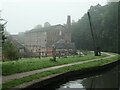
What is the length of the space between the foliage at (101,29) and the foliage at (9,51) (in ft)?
150

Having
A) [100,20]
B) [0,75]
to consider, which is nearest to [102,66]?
[0,75]

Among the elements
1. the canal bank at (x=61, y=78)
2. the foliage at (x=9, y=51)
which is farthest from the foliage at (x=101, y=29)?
the foliage at (x=9, y=51)

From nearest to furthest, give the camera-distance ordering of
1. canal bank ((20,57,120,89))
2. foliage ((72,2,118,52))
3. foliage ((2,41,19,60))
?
canal bank ((20,57,120,89))
foliage ((2,41,19,60))
foliage ((72,2,118,52))

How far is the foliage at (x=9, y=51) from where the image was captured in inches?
926

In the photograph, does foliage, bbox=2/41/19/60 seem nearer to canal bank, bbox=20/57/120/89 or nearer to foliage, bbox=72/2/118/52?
canal bank, bbox=20/57/120/89

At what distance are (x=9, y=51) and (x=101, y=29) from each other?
51.7 meters

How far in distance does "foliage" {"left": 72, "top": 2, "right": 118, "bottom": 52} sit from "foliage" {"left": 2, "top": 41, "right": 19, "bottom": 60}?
4586cm

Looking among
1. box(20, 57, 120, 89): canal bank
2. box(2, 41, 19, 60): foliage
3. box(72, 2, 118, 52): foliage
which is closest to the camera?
box(20, 57, 120, 89): canal bank

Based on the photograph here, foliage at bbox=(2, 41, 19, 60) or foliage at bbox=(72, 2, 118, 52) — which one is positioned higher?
foliage at bbox=(72, 2, 118, 52)

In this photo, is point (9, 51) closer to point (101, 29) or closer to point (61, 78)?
point (61, 78)

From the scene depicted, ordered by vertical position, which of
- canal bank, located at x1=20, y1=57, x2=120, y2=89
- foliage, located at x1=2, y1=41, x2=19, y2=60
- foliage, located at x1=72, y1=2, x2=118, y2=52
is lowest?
canal bank, located at x1=20, y1=57, x2=120, y2=89

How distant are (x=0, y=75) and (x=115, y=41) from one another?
5553cm

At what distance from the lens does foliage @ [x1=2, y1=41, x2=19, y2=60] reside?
77.2 ft

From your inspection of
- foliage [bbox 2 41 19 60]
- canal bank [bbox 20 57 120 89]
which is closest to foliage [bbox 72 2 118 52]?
canal bank [bbox 20 57 120 89]
